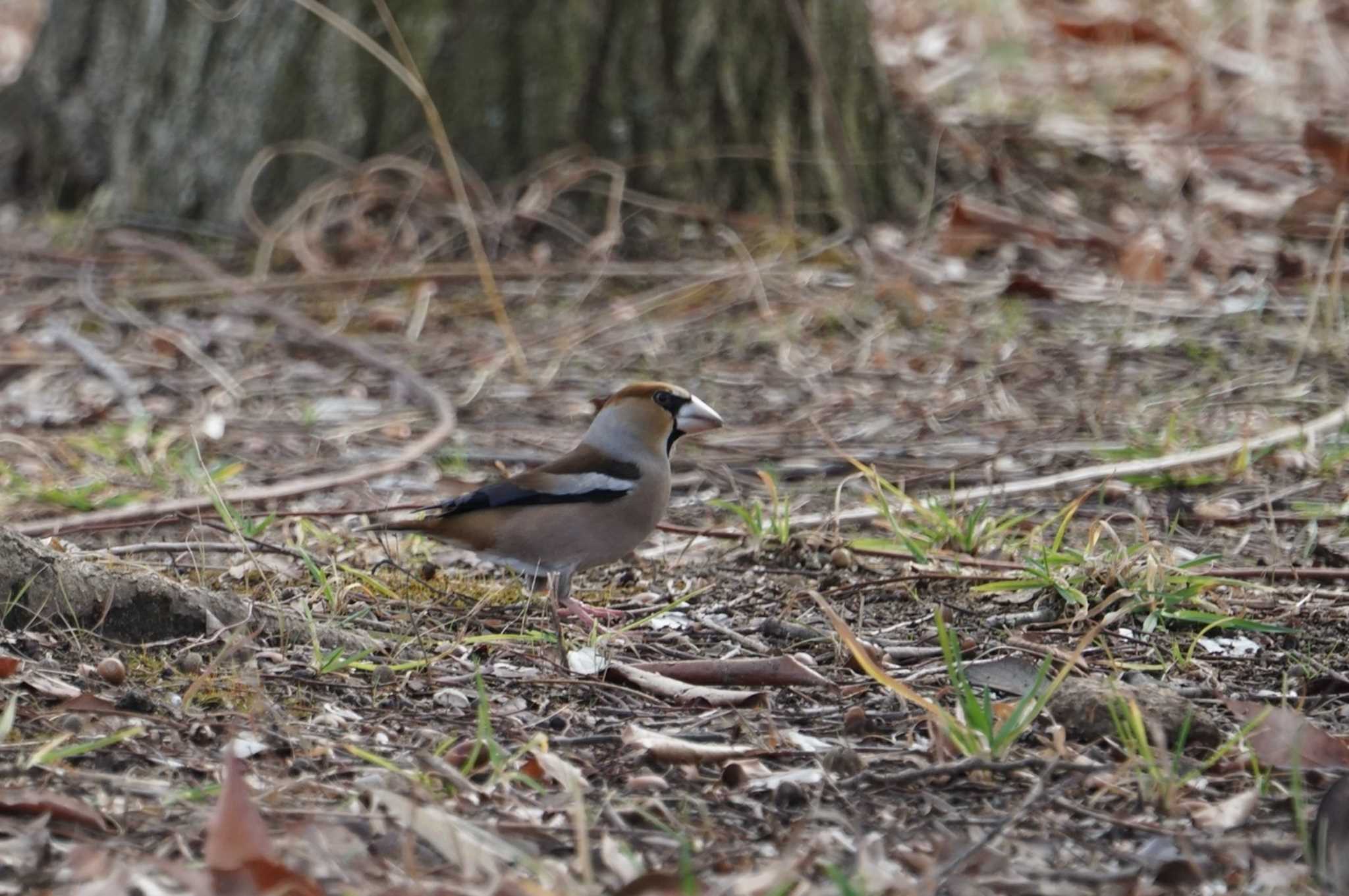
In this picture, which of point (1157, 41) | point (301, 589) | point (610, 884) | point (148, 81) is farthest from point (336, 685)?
point (1157, 41)

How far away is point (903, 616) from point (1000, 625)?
21cm

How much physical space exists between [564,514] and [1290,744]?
173cm

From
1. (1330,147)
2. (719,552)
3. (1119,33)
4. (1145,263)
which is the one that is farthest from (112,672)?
(1119,33)

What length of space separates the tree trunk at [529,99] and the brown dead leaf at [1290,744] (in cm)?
407

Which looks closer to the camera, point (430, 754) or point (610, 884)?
point (610, 884)

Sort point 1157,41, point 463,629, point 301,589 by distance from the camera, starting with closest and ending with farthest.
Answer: point 463,629 < point 301,589 < point 1157,41

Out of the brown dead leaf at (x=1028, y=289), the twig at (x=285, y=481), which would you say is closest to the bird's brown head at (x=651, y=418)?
the twig at (x=285, y=481)

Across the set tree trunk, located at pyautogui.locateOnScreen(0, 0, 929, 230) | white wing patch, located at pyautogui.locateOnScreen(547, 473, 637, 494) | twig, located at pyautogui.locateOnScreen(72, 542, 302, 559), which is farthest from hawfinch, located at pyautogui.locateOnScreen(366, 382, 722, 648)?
tree trunk, located at pyautogui.locateOnScreen(0, 0, 929, 230)

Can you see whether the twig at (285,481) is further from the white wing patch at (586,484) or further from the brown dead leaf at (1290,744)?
the brown dead leaf at (1290,744)

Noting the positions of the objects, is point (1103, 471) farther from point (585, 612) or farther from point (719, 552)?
point (585, 612)

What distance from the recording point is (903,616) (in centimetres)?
331

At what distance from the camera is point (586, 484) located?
378 centimetres

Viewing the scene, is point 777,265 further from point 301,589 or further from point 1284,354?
point 301,589

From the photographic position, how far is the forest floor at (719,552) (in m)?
2.14
